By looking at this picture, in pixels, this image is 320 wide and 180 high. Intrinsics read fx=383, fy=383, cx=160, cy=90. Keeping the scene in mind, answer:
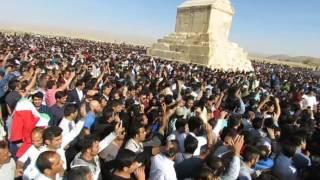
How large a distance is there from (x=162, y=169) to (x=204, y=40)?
2355cm

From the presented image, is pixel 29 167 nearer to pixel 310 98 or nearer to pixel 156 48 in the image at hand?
pixel 310 98

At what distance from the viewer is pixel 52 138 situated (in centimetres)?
390

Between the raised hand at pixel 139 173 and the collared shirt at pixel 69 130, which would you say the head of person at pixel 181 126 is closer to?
the collared shirt at pixel 69 130

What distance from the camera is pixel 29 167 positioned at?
373 cm

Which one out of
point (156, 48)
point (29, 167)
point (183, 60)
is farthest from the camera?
point (156, 48)

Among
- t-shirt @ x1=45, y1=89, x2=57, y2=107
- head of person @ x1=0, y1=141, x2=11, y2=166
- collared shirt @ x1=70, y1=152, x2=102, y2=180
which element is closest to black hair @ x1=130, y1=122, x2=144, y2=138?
collared shirt @ x1=70, y1=152, x2=102, y2=180

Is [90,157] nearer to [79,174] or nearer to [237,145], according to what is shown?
[79,174]

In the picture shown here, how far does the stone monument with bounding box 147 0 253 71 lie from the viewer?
85.6ft

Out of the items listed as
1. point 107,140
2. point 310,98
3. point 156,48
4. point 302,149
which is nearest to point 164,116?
point 107,140

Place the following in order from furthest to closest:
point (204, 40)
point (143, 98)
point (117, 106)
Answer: point (204, 40), point (143, 98), point (117, 106)

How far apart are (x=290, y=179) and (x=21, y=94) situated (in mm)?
4201

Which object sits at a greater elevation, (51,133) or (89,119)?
(51,133)

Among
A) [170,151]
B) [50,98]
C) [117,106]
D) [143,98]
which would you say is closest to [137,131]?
[170,151]

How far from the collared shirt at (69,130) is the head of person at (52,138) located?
2.44 ft
